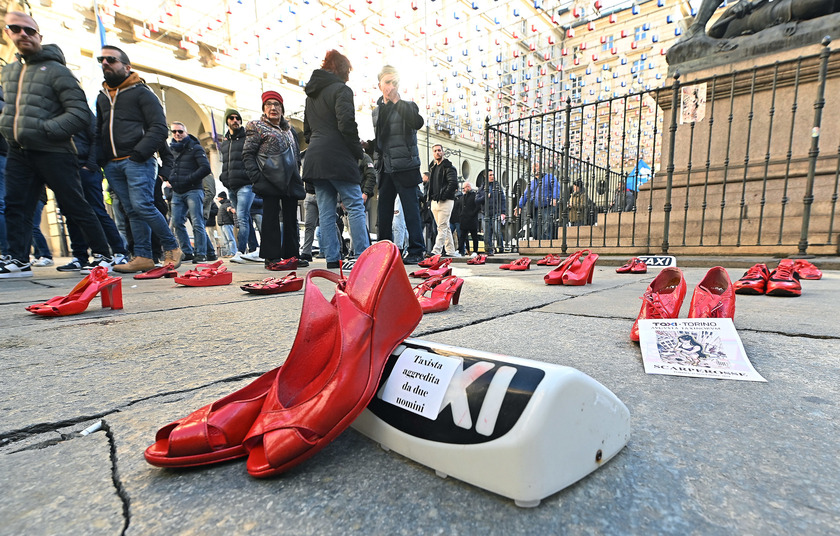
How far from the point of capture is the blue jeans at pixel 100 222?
426 centimetres

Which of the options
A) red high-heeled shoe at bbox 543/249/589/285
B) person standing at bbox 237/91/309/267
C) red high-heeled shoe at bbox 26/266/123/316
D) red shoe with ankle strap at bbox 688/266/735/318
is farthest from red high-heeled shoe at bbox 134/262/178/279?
red shoe with ankle strap at bbox 688/266/735/318

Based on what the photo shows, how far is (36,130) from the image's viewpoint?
3332 mm

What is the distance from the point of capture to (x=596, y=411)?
0.56 meters

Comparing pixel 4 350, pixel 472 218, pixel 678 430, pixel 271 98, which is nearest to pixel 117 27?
pixel 271 98

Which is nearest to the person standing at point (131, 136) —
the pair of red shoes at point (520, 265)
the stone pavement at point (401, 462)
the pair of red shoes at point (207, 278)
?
the pair of red shoes at point (207, 278)

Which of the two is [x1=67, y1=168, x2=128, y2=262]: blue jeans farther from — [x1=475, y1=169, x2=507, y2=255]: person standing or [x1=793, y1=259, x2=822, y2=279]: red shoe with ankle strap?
[x1=793, y1=259, x2=822, y2=279]: red shoe with ankle strap

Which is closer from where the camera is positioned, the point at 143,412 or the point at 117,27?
the point at 143,412

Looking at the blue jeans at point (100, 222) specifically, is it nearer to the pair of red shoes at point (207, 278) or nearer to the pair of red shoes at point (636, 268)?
the pair of red shoes at point (207, 278)

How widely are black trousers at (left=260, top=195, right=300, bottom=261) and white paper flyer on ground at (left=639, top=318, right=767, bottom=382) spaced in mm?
3879

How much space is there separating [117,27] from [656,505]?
1489cm

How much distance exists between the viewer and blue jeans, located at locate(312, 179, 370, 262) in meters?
3.81

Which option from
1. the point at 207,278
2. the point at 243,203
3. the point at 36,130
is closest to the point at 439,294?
the point at 207,278

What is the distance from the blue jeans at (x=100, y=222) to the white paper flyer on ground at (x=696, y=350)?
205 inches

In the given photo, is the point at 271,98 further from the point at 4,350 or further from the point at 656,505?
the point at 656,505
